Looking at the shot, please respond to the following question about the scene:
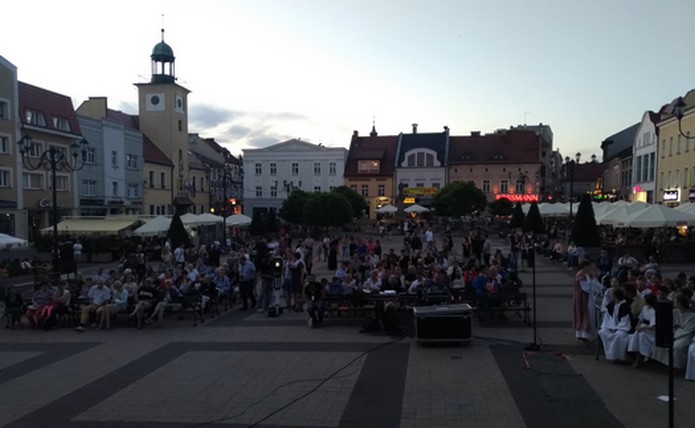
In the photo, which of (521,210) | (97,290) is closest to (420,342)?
(97,290)

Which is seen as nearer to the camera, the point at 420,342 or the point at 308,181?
the point at 420,342

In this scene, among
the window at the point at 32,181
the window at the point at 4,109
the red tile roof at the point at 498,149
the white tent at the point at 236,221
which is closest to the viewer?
the white tent at the point at 236,221

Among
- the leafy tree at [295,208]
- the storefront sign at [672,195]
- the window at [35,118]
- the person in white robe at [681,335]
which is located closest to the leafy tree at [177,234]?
the window at [35,118]

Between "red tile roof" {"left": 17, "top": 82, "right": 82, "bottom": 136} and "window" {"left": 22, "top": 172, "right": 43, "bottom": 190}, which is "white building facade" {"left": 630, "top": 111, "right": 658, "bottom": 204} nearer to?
"red tile roof" {"left": 17, "top": 82, "right": 82, "bottom": 136}

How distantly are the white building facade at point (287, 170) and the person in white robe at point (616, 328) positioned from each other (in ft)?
206

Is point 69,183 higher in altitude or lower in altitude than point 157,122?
lower

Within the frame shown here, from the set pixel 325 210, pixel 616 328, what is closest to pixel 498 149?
pixel 325 210

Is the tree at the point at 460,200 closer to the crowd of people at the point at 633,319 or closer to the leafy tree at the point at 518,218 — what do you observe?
the leafy tree at the point at 518,218

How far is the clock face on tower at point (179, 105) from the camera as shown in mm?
56862

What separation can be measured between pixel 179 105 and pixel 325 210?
2215cm

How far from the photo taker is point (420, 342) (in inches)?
431

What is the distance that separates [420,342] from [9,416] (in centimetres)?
709

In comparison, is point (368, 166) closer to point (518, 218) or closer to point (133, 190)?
point (133, 190)

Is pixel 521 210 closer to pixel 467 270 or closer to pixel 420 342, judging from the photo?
pixel 467 270
